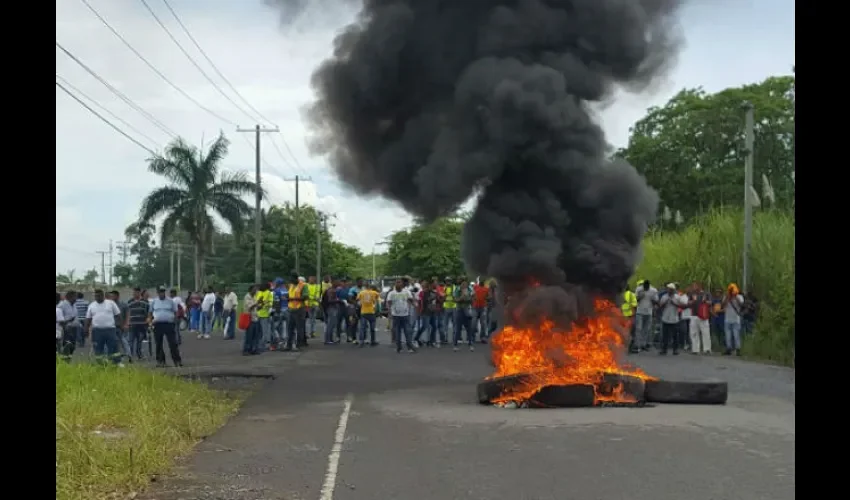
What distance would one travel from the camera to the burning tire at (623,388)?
929cm

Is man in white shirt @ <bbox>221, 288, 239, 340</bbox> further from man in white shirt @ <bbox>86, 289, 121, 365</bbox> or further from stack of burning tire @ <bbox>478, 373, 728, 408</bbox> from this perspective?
stack of burning tire @ <bbox>478, 373, 728, 408</bbox>

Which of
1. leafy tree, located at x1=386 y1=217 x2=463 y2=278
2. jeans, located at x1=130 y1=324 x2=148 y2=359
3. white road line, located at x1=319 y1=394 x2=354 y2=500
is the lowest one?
white road line, located at x1=319 y1=394 x2=354 y2=500

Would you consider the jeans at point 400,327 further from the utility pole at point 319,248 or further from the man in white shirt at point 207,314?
the utility pole at point 319,248

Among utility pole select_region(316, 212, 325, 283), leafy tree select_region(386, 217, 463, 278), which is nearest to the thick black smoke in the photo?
leafy tree select_region(386, 217, 463, 278)

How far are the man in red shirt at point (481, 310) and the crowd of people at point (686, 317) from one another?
3.18m

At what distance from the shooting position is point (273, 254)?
157ft

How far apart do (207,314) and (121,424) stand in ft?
49.2

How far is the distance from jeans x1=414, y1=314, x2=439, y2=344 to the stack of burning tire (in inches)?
353

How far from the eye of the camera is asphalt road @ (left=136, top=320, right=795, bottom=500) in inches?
218

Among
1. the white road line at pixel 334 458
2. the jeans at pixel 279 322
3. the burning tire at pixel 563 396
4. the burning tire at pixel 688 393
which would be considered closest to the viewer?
the white road line at pixel 334 458

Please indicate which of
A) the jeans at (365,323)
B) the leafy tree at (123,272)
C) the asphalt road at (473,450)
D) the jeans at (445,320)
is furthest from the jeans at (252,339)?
the leafy tree at (123,272)
